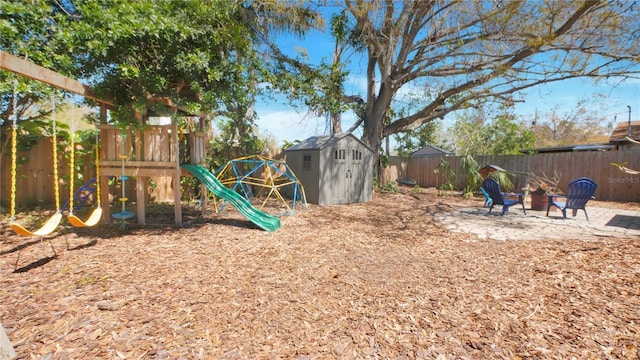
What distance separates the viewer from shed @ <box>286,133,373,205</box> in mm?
8688

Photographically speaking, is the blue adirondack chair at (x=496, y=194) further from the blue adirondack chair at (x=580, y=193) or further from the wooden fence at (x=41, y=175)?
the wooden fence at (x=41, y=175)

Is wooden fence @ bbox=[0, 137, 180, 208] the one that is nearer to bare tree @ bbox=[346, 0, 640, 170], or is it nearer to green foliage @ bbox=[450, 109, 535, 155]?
bare tree @ bbox=[346, 0, 640, 170]

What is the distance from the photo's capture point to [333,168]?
8.88 metres

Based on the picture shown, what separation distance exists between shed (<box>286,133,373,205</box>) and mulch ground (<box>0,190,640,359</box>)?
4.02 metres

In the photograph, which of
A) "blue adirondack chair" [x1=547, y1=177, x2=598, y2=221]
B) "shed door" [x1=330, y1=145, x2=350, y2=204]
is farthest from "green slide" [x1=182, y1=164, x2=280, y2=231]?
"blue adirondack chair" [x1=547, y1=177, x2=598, y2=221]

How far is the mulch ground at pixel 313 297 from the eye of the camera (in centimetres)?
211

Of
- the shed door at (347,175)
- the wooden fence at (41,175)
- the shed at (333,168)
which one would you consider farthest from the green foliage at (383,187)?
the wooden fence at (41,175)

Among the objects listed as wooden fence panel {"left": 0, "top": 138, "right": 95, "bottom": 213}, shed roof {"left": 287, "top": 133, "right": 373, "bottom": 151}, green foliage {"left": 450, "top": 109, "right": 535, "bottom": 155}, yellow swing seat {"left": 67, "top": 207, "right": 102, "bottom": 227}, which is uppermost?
green foliage {"left": 450, "top": 109, "right": 535, "bottom": 155}

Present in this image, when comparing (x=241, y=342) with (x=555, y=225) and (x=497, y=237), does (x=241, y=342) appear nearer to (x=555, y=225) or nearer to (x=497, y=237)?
(x=497, y=237)

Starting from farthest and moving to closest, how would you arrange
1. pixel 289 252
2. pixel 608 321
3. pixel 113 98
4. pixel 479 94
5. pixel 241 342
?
pixel 479 94 → pixel 113 98 → pixel 289 252 → pixel 608 321 → pixel 241 342

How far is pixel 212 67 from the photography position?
529cm

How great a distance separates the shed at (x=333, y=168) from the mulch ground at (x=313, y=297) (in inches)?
158

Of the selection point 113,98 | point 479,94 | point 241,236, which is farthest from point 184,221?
point 479,94

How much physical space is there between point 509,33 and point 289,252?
8.67 meters
